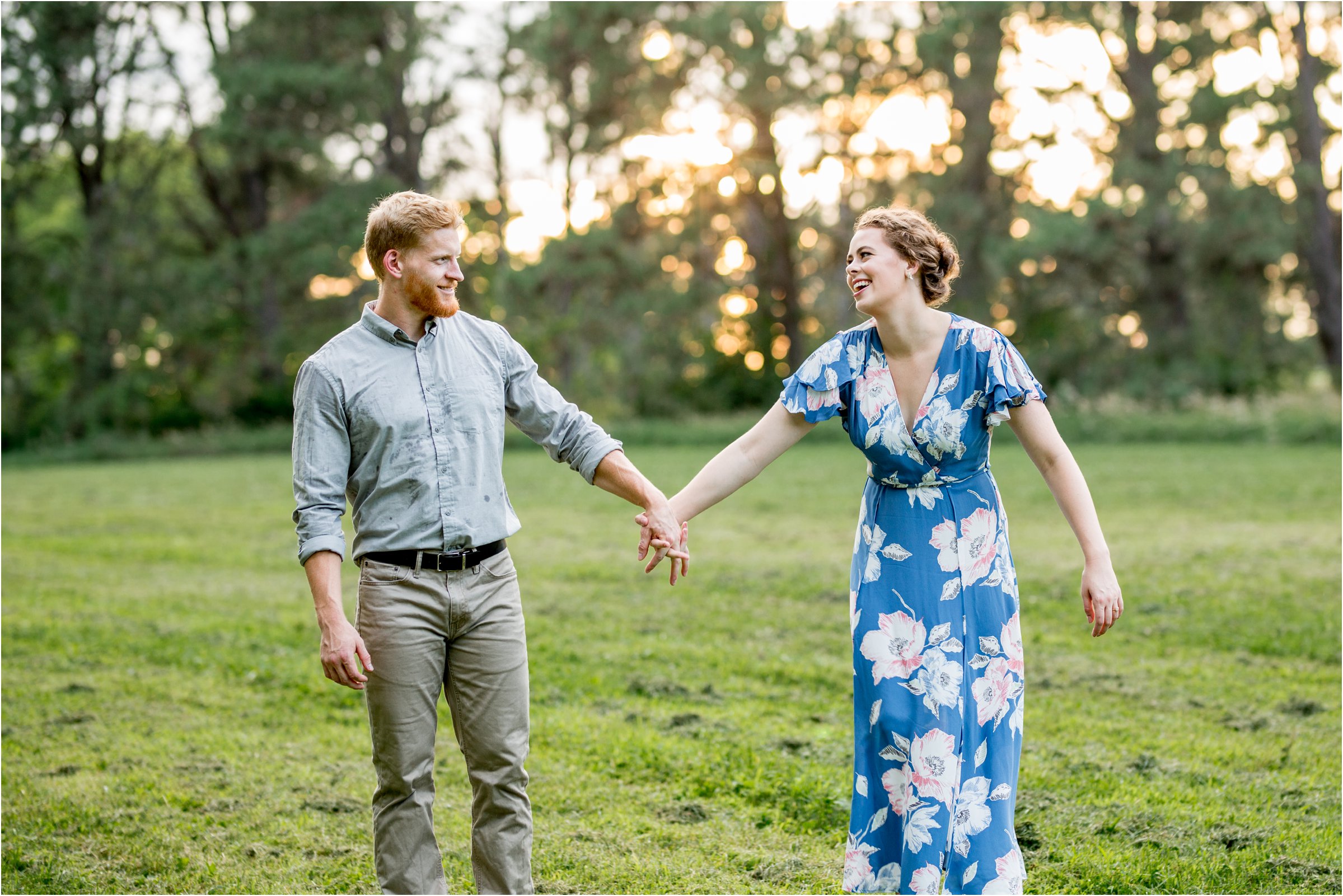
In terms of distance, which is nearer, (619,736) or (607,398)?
(619,736)

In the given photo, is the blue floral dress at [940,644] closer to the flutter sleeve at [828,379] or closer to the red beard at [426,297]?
the flutter sleeve at [828,379]

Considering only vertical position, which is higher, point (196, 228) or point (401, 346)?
point (196, 228)

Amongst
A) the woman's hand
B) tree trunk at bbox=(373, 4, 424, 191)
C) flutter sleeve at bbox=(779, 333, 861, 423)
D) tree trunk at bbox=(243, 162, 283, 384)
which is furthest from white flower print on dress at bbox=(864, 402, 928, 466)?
tree trunk at bbox=(243, 162, 283, 384)

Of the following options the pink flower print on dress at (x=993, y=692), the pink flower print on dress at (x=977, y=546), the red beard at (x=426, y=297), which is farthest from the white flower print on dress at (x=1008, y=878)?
the red beard at (x=426, y=297)

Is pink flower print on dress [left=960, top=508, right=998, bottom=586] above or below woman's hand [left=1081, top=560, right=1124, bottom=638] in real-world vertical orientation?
above

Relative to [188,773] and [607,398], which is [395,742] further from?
[607,398]

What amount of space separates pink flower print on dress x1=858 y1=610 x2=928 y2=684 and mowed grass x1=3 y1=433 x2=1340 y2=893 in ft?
3.61

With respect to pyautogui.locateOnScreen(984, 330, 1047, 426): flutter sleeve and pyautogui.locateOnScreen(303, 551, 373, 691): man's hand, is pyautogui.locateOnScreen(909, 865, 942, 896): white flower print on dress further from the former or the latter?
pyautogui.locateOnScreen(303, 551, 373, 691): man's hand

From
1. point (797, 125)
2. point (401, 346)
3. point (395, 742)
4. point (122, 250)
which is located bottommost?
point (395, 742)

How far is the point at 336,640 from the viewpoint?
3125 mm

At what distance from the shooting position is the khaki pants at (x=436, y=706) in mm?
3264

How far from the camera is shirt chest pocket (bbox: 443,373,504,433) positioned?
3.33m

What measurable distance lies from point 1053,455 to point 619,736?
2.97 metres

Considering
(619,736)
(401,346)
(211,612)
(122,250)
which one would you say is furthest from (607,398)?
(401,346)
